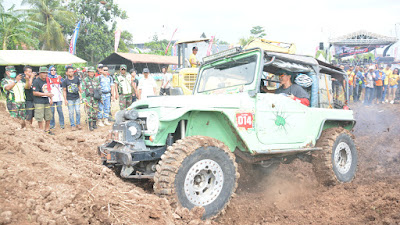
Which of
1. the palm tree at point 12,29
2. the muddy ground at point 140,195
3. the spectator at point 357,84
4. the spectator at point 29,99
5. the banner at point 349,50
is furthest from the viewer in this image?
the banner at point 349,50

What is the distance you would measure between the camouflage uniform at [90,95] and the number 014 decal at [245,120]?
6.17m

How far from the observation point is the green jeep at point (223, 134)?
3.48 meters

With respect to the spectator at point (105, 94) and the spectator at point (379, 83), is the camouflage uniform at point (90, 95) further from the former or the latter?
the spectator at point (379, 83)

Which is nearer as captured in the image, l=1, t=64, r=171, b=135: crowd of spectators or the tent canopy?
l=1, t=64, r=171, b=135: crowd of spectators

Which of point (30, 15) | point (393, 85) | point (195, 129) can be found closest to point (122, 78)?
point (195, 129)

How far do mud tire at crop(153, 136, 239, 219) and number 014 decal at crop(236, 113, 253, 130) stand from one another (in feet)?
1.27

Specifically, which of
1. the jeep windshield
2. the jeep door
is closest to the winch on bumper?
the jeep door

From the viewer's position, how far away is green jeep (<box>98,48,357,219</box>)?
3.48m

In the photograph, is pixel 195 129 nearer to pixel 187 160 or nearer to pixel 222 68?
pixel 187 160

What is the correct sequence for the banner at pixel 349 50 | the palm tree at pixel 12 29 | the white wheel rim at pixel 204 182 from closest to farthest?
the white wheel rim at pixel 204 182, the palm tree at pixel 12 29, the banner at pixel 349 50

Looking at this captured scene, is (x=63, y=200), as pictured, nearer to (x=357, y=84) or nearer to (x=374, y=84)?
(x=357, y=84)

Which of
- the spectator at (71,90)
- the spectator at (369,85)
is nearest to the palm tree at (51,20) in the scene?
the spectator at (71,90)

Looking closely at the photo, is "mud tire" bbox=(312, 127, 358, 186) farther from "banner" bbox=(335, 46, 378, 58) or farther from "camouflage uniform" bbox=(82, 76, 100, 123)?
"banner" bbox=(335, 46, 378, 58)

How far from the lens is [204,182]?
11.9 ft
